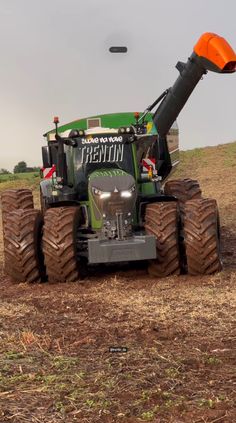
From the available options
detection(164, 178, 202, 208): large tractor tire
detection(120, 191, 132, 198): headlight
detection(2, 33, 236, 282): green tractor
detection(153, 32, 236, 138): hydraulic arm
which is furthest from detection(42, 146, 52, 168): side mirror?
detection(153, 32, 236, 138): hydraulic arm

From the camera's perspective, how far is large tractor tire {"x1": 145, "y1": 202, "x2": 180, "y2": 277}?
28.1 ft

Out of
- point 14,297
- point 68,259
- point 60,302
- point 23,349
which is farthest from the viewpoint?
point 68,259

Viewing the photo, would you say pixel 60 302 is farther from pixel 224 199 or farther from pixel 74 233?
pixel 224 199

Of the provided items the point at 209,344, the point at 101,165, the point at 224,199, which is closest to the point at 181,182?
the point at 101,165

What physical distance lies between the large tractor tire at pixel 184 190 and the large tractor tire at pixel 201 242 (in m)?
2.38

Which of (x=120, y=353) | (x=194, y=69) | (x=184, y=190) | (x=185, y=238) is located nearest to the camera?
(x=120, y=353)

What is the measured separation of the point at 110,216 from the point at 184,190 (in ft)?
9.40

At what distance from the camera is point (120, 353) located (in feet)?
16.2

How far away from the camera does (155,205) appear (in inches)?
349

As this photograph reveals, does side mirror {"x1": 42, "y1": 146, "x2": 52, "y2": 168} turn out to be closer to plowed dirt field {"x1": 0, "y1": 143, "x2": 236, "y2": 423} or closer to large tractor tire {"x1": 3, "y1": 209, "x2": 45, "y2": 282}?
large tractor tire {"x1": 3, "y1": 209, "x2": 45, "y2": 282}

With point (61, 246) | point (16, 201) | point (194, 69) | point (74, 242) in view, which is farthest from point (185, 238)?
point (16, 201)

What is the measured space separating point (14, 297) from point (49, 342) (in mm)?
2651

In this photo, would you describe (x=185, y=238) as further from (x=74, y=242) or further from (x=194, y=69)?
(x=194, y=69)

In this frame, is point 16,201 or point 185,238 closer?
point 185,238
